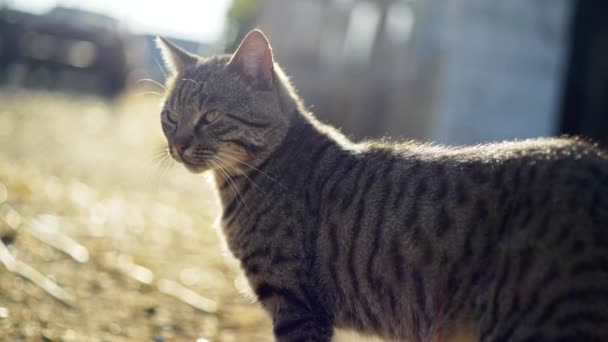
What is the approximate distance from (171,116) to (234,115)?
42 cm

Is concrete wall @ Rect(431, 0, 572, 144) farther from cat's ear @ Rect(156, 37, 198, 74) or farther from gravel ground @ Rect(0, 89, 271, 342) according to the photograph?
cat's ear @ Rect(156, 37, 198, 74)

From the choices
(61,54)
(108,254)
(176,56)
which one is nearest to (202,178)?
(108,254)

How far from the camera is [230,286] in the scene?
4883 millimetres

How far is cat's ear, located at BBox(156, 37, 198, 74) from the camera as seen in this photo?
4.01m

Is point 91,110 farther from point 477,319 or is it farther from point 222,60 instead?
point 477,319

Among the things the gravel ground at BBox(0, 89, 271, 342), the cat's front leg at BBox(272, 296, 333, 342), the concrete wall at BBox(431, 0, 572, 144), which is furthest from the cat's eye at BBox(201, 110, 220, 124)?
the concrete wall at BBox(431, 0, 572, 144)

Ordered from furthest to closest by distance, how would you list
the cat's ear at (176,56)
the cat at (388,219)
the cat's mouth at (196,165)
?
1. the cat's ear at (176,56)
2. the cat's mouth at (196,165)
3. the cat at (388,219)

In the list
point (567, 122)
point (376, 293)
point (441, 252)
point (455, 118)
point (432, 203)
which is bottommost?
point (376, 293)

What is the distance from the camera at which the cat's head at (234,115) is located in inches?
138

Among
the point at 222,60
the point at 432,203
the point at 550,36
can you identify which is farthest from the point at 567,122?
the point at 432,203

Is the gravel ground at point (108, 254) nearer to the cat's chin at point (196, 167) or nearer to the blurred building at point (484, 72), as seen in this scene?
the cat's chin at point (196, 167)

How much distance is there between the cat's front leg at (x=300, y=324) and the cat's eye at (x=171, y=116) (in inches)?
47.5

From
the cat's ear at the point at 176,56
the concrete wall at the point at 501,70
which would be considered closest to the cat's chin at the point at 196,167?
the cat's ear at the point at 176,56

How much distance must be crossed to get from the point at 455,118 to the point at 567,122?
134cm
